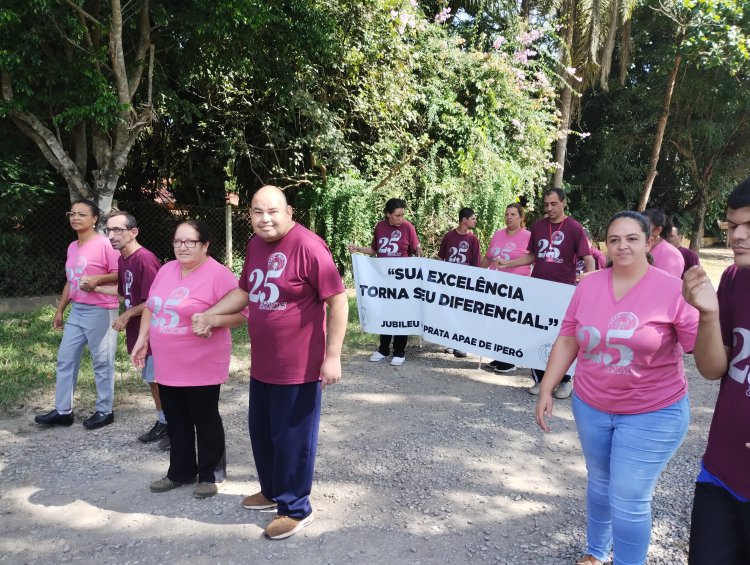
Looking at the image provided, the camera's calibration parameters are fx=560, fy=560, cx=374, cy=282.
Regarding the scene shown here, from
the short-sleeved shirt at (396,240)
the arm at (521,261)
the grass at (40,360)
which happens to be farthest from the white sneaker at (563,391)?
the grass at (40,360)

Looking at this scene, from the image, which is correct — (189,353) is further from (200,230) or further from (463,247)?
(463,247)

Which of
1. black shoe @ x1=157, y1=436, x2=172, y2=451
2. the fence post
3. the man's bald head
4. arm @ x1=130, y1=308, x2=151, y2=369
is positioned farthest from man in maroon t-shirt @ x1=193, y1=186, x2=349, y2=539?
the fence post

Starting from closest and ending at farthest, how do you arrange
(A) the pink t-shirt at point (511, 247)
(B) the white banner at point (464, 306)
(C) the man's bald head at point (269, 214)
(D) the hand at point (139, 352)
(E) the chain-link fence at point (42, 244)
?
(C) the man's bald head at point (269, 214) → (D) the hand at point (139, 352) → (B) the white banner at point (464, 306) → (A) the pink t-shirt at point (511, 247) → (E) the chain-link fence at point (42, 244)

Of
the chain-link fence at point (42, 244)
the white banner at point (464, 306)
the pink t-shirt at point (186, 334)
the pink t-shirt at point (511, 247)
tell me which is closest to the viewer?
the pink t-shirt at point (186, 334)

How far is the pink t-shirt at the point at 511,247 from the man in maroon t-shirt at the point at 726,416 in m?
4.86

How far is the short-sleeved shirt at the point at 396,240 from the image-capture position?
24.2ft

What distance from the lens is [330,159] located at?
37.7 ft

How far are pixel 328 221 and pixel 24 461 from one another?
26.8ft

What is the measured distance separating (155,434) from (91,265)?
1538 mm

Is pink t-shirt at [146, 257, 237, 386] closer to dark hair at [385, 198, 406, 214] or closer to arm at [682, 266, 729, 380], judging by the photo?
arm at [682, 266, 729, 380]

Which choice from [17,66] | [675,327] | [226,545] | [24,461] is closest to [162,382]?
[226,545]

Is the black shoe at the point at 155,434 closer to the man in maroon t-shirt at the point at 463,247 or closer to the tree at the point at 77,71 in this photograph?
the man in maroon t-shirt at the point at 463,247

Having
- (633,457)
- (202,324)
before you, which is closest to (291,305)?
(202,324)

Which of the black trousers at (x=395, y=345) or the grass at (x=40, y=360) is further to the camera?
the black trousers at (x=395, y=345)
